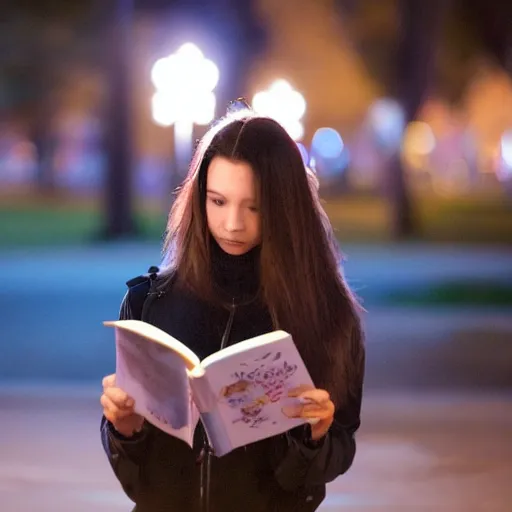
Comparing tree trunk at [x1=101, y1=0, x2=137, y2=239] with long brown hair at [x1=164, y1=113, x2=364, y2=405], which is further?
tree trunk at [x1=101, y1=0, x2=137, y2=239]

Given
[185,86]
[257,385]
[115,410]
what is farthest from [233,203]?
[185,86]

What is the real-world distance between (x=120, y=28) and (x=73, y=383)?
13763 millimetres

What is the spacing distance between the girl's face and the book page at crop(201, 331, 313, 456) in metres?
0.29

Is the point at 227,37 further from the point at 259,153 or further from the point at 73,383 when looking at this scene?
the point at 259,153

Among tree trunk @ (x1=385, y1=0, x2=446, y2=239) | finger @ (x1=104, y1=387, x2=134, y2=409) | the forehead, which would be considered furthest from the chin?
tree trunk @ (x1=385, y1=0, x2=446, y2=239)

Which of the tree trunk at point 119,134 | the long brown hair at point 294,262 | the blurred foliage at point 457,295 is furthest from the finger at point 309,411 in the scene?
the tree trunk at point 119,134

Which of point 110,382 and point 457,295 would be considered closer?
point 110,382

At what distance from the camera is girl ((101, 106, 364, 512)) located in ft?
6.55

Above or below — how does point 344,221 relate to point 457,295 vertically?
below

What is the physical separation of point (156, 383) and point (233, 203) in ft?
1.32

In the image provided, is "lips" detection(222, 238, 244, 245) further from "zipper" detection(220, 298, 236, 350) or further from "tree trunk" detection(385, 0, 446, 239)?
"tree trunk" detection(385, 0, 446, 239)

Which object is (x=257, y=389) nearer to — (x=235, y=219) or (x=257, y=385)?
(x=257, y=385)

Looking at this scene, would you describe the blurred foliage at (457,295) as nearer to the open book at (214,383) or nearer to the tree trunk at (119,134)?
the tree trunk at (119,134)

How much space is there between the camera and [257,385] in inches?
74.5
